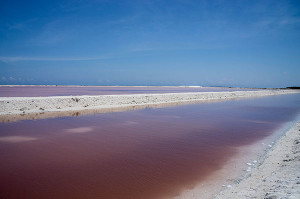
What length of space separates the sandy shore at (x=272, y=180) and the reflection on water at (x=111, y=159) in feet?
3.01

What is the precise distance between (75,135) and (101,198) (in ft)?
17.5

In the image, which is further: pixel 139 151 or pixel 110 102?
pixel 110 102

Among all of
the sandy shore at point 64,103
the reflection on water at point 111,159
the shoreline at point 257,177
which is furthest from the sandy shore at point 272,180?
the sandy shore at point 64,103

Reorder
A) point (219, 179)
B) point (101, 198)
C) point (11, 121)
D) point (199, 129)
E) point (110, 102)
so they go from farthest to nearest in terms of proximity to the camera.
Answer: point (110, 102), point (11, 121), point (199, 129), point (219, 179), point (101, 198)

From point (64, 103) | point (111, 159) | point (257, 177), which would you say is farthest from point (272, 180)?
point (64, 103)

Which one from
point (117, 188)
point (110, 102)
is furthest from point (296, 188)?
point (110, 102)

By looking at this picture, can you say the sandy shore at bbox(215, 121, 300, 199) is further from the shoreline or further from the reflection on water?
the reflection on water

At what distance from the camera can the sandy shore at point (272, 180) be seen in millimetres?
3775

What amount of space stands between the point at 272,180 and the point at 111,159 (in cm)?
394

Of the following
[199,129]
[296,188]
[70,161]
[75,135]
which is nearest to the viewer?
[296,188]

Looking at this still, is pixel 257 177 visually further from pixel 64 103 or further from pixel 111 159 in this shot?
pixel 64 103

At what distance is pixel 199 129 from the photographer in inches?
409

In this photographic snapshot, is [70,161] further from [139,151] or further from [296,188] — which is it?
[296,188]

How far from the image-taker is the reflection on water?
4.48m
